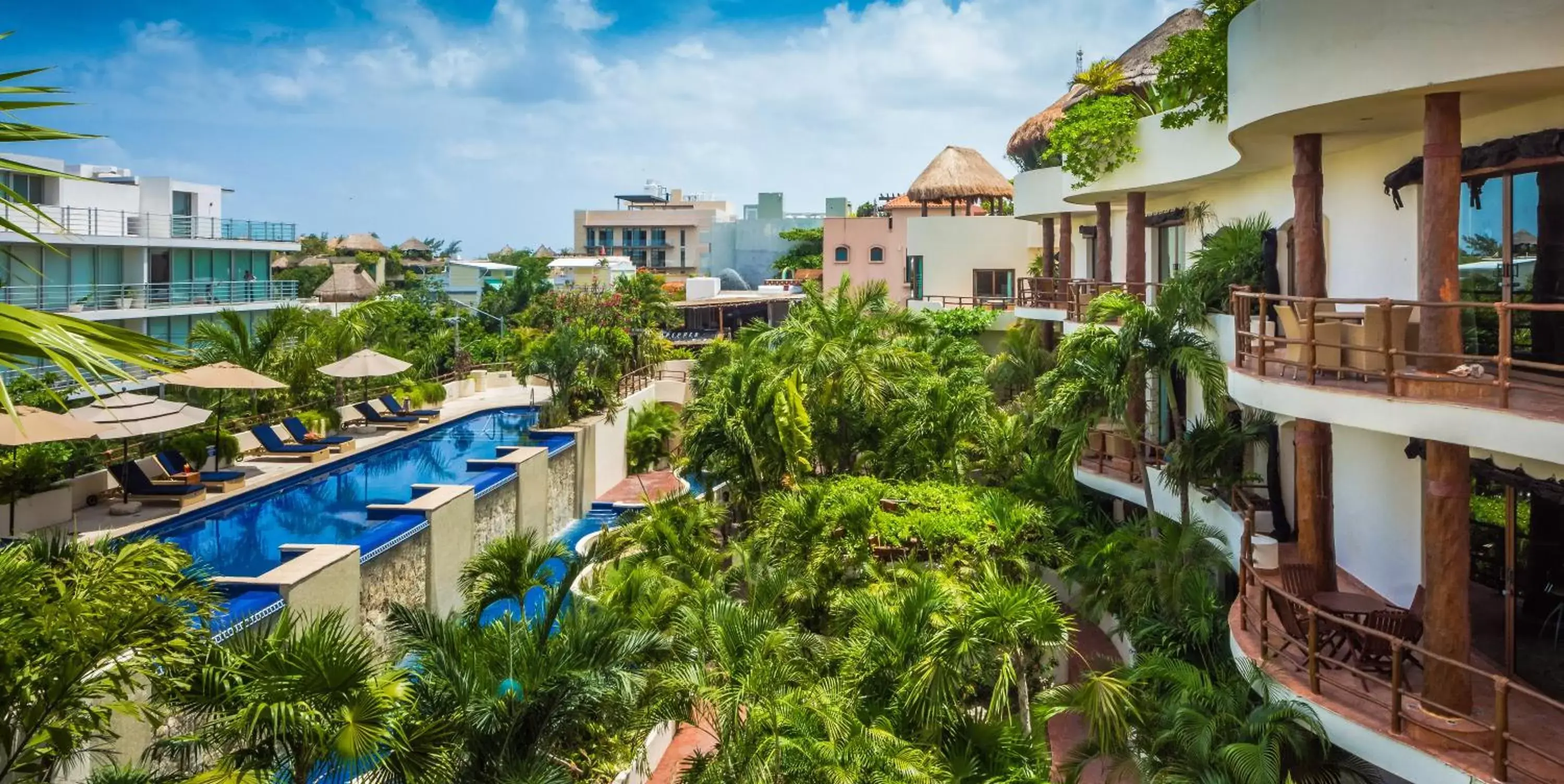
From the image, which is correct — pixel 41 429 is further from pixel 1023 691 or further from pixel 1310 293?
pixel 1310 293

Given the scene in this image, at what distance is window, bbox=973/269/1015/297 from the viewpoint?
131 feet

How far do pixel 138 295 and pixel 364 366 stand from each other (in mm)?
12472

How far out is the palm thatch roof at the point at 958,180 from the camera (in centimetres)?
4506

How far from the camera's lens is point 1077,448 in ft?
53.2

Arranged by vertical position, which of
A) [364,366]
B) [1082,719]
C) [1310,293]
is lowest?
[1082,719]

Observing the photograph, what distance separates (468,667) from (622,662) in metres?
1.50

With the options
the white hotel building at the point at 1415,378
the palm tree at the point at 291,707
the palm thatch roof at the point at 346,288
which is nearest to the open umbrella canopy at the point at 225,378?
the palm tree at the point at 291,707

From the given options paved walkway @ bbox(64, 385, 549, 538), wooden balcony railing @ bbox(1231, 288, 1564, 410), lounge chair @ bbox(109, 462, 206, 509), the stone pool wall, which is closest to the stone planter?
paved walkway @ bbox(64, 385, 549, 538)

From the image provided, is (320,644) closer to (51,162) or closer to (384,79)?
(51,162)

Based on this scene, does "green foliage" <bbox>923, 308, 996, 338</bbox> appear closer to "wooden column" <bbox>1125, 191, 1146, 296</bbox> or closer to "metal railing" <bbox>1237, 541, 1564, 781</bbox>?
"wooden column" <bbox>1125, 191, 1146, 296</bbox>

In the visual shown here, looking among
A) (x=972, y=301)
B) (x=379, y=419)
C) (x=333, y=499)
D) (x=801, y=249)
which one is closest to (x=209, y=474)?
(x=333, y=499)

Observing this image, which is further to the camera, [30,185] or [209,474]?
[30,185]

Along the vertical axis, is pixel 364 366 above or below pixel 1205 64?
below

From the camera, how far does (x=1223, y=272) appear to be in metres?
16.1
